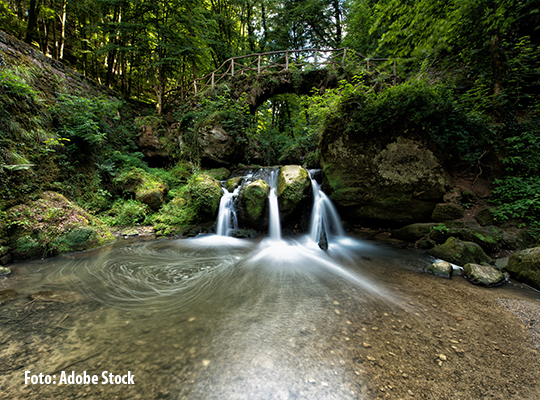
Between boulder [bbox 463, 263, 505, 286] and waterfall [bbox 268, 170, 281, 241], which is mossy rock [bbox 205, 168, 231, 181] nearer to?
waterfall [bbox 268, 170, 281, 241]

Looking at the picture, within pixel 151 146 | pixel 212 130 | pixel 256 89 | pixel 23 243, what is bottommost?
pixel 23 243

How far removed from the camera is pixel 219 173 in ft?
30.1

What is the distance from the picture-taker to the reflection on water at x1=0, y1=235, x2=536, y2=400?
5.11 feet

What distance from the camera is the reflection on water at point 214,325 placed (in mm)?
1557

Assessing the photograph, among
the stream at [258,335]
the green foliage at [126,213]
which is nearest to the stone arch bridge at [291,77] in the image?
the green foliage at [126,213]

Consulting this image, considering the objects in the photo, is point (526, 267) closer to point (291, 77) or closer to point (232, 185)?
point (232, 185)

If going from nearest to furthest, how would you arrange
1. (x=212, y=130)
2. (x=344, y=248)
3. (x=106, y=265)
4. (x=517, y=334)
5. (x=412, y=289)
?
(x=517, y=334), (x=412, y=289), (x=106, y=265), (x=344, y=248), (x=212, y=130)

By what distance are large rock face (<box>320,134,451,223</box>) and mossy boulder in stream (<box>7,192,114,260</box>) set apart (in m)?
7.38

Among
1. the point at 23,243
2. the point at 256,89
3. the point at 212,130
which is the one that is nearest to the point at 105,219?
the point at 23,243

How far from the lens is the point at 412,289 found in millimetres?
3119

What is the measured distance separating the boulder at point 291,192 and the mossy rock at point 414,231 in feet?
10.3

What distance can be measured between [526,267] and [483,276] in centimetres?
72

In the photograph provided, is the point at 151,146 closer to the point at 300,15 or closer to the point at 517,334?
the point at 517,334

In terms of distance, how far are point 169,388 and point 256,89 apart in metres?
13.2
